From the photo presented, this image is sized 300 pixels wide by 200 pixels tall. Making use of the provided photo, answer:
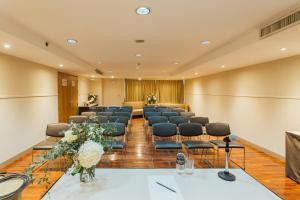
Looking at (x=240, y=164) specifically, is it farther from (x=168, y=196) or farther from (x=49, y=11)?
(x=49, y=11)

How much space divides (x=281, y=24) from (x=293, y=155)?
222cm

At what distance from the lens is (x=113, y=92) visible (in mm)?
12023

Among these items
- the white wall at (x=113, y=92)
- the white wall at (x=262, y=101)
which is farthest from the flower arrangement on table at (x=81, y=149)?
the white wall at (x=113, y=92)

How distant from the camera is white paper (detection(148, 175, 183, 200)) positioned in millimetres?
1293

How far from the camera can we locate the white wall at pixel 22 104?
3.97m

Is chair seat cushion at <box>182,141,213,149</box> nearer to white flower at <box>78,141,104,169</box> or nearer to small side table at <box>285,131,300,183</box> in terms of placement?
small side table at <box>285,131,300,183</box>

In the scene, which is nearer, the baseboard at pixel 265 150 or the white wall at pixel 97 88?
the baseboard at pixel 265 150

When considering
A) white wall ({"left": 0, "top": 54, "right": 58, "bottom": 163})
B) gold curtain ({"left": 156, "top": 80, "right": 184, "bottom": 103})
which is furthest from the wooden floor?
gold curtain ({"left": 156, "top": 80, "right": 184, "bottom": 103})

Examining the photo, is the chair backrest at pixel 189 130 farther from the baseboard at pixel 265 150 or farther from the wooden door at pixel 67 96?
the wooden door at pixel 67 96

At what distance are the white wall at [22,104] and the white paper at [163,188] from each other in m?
3.83

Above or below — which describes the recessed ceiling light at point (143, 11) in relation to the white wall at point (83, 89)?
above

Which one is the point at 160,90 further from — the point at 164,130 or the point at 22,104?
the point at 22,104

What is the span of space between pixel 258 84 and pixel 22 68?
6122mm

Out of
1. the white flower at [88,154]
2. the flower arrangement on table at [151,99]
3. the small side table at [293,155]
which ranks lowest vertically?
the small side table at [293,155]
